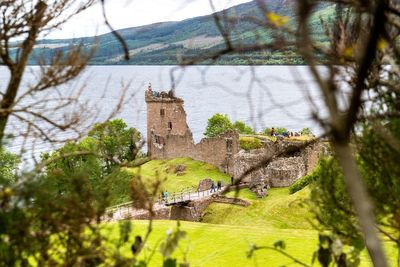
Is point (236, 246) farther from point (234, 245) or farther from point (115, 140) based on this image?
point (115, 140)

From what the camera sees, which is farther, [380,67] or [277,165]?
[277,165]

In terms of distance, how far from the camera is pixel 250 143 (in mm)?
49344

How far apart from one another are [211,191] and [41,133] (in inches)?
1296

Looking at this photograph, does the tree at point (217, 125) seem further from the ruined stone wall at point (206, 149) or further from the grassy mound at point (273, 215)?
the grassy mound at point (273, 215)

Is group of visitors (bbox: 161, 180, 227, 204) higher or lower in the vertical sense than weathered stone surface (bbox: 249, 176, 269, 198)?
lower

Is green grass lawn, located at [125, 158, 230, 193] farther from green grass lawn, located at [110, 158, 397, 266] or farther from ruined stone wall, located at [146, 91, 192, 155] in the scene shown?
green grass lawn, located at [110, 158, 397, 266]

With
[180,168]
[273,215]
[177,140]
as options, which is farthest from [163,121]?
[273,215]

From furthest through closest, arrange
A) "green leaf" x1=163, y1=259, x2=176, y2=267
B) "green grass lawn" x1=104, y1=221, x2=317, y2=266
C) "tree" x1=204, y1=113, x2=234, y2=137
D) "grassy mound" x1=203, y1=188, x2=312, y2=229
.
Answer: "tree" x1=204, y1=113, x2=234, y2=137 → "grassy mound" x1=203, y1=188, x2=312, y2=229 → "green grass lawn" x1=104, y1=221, x2=317, y2=266 → "green leaf" x1=163, y1=259, x2=176, y2=267

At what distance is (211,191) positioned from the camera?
125 feet

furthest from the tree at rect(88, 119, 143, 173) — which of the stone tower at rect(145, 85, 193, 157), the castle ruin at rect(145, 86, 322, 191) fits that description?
the stone tower at rect(145, 85, 193, 157)

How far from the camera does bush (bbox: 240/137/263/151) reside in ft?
161

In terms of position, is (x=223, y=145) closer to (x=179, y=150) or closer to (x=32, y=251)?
(x=179, y=150)

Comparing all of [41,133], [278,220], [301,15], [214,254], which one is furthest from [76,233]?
[278,220]

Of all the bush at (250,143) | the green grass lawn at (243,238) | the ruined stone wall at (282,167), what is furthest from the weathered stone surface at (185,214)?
the bush at (250,143)
